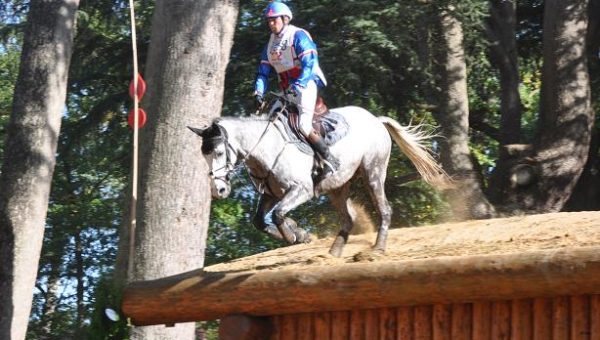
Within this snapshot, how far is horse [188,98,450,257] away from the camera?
10.2 metres

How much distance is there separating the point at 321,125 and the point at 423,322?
2283mm

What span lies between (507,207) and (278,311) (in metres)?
7.26

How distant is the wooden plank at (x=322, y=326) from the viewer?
10.3 metres

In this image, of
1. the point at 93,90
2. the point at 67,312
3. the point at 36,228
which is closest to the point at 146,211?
the point at 36,228

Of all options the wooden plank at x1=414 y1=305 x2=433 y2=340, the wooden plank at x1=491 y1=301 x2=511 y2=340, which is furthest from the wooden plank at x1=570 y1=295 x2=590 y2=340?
the wooden plank at x1=414 y1=305 x2=433 y2=340

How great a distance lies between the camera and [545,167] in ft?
54.9

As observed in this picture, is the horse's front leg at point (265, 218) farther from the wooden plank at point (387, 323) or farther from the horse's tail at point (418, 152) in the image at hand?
the horse's tail at point (418, 152)

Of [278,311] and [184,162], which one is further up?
[184,162]

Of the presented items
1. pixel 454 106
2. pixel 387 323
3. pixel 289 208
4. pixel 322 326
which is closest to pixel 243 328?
pixel 322 326

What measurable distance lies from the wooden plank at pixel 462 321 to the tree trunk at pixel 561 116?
24.4 ft

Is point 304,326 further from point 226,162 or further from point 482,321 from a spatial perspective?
point 482,321

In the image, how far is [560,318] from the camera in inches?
342

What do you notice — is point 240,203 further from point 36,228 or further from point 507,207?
point 36,228

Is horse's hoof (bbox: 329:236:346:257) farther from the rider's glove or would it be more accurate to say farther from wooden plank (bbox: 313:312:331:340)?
the rider's glove
